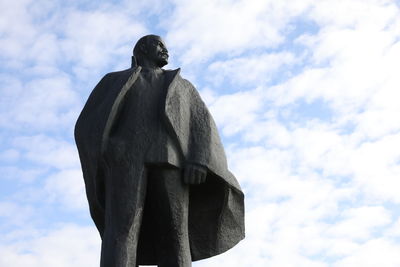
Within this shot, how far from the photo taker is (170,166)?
617cm

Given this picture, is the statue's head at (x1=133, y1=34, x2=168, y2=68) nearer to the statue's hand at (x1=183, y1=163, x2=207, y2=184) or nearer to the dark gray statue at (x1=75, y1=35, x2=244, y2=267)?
the dark gray statue at (x1=75, y1=35, x2=244, y2=267)

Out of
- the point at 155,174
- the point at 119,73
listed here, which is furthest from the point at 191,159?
the point at 119,73

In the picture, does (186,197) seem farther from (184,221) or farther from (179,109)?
(179,109)

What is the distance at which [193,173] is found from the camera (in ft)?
20.3

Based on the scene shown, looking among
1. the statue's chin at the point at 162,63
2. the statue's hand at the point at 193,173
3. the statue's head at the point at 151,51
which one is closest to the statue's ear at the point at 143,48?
the statue's head at the point at 151,51

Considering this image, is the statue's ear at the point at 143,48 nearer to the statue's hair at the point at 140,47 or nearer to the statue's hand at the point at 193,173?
the statue's hair at the point at 140,47

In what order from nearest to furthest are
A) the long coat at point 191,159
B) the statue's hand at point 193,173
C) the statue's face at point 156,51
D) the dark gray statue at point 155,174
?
the dark gray statue at point 155,174, the statue's hand at point 193,173, the long coat at point 191,159, the statue's face at point 156,51

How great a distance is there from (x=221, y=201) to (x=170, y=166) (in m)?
0.64

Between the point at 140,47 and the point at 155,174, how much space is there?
58.2 inches

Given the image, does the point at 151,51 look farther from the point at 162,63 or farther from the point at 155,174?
the point at 155,174

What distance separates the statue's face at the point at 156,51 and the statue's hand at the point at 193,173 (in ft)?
4.30

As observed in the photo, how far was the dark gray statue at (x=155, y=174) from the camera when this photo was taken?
6.07 metres

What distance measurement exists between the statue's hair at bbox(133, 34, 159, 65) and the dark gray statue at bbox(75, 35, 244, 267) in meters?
0.24

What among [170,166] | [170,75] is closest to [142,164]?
[170,166]
